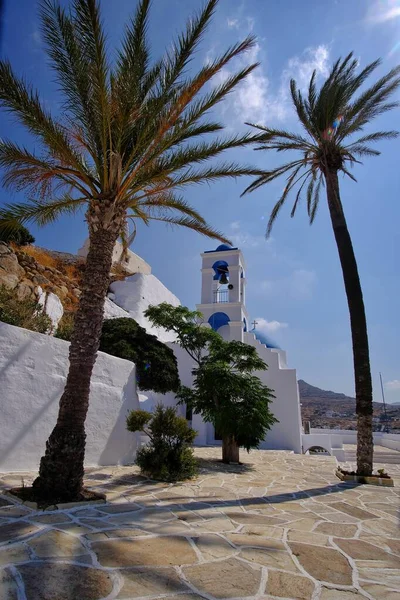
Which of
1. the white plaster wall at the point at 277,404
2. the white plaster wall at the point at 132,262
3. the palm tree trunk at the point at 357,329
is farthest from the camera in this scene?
the white plaster wall at the point at 132,262

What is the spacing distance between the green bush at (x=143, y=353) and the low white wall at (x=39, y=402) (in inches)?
72.6

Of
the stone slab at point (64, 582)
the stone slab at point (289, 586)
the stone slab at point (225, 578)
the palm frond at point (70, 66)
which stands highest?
the palm frond at point (70, 66)

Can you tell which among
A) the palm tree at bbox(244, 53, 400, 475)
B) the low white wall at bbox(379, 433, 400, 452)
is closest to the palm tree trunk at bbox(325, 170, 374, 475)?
the palm tree at bbox(244, 53, 400, 475)

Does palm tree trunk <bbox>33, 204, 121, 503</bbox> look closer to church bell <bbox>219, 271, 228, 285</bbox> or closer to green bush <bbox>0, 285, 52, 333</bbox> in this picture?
green bush <bbox>0, 285, 52, 333</bbox>

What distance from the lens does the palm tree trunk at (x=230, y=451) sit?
11359 mm

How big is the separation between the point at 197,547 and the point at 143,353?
27.4 feet

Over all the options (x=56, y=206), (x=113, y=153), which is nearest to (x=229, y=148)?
(x=113, y=153)

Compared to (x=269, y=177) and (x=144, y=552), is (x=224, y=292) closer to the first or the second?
(x=269, y=177)

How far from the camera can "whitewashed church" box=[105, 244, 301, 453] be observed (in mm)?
19000

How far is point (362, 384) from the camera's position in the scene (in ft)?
30.7

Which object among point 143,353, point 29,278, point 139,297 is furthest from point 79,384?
point 139,297

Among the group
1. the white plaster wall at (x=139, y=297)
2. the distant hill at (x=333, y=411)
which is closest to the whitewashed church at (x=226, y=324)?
the white plaster wall at (x=139, y=297)

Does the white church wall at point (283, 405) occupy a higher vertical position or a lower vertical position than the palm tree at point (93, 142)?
lower

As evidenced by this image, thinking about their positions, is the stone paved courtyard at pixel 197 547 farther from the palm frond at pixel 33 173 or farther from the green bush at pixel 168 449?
the palm frond at pixel 33 173
